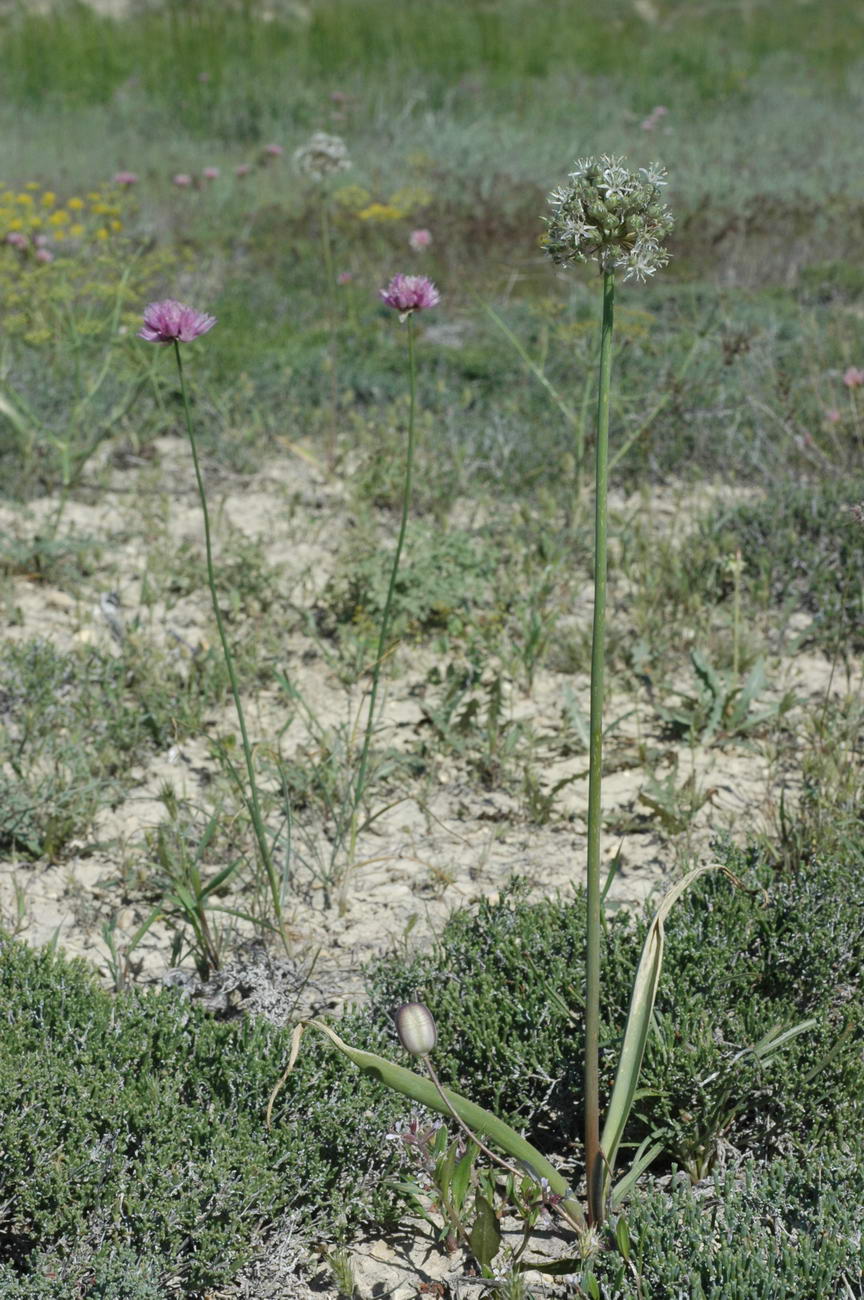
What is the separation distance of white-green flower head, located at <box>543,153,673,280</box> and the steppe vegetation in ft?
2.57

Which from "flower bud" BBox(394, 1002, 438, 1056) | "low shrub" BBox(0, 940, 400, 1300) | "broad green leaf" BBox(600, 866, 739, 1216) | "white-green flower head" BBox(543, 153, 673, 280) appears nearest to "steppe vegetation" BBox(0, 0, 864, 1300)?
"low shrub" BBox(0, 940, 400, 1300)

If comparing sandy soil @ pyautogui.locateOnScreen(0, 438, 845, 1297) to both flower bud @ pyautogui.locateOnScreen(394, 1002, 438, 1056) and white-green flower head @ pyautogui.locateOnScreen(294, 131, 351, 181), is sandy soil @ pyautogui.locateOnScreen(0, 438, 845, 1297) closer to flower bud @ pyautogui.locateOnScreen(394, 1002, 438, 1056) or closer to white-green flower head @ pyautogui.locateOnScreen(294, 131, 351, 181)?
flower bud @ pyautogui.locateOnScreen(394, 1002, 438, 1056)

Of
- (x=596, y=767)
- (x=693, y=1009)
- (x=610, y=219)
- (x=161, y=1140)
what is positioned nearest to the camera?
(x=610, y=219)

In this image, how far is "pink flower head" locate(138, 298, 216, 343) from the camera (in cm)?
225

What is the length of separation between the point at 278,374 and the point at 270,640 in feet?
7.40

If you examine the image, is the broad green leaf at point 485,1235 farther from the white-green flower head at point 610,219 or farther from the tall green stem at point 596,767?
the white-green flower head at point 610,219

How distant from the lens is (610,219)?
1.58 m

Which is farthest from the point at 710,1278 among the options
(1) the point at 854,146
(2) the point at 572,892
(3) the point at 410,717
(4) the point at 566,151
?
(1) the point at 854,146

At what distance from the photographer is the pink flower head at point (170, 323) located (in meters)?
2.25

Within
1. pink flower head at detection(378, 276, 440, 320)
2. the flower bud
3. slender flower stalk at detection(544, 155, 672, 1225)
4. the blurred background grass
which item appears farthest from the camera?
the blurred background grass

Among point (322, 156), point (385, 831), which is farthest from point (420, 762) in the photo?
point (322, 156)

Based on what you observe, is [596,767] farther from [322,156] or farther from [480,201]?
[480,201]

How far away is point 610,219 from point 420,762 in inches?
77.0

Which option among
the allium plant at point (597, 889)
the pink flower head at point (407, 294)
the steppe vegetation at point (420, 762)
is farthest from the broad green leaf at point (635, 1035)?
the pink flower head at point (407, 294)
